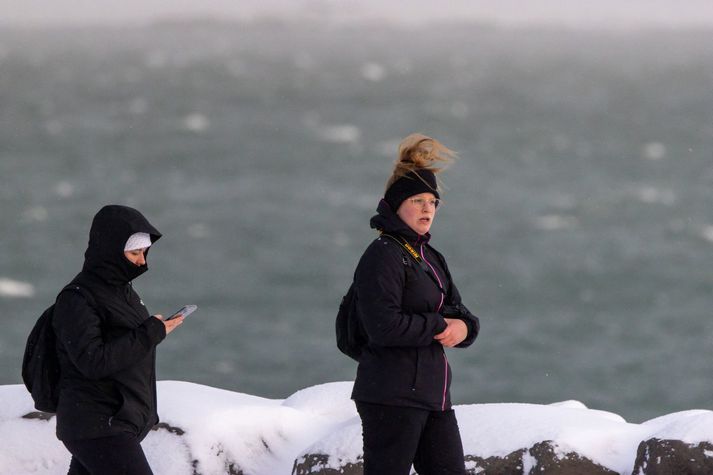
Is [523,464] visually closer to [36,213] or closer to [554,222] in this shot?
[554,222]

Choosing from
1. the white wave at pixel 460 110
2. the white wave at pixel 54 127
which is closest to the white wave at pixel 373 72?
the white wave at pixel 460 110

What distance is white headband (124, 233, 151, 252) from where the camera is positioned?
5.04 meters

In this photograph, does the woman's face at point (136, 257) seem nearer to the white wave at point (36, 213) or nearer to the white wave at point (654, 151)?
the white wave at point (36, 213)

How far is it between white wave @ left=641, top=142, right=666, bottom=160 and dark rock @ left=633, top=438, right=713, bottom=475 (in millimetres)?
78900

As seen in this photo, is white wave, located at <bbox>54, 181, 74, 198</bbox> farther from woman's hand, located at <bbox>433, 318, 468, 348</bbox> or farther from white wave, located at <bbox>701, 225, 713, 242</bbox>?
woman's hand, located at <bbox>433, 318, 468, 348</bbox>

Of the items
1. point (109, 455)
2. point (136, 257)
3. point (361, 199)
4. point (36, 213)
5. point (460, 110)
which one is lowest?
point (109, 455)

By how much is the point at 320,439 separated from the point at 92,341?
2.11m

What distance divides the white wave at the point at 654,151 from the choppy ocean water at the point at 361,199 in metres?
0.24

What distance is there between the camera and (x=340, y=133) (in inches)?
3637

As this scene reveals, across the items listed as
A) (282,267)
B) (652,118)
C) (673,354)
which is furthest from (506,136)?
(673,354)

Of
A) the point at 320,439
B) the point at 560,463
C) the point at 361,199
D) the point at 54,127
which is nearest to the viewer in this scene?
the point at 560,463

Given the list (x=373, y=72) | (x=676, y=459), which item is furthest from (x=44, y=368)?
(x=373, y=72)

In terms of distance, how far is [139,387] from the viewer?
16.7 feet

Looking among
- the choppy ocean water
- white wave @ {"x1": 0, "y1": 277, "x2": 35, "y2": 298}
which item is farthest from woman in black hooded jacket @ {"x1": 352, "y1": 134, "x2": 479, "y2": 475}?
white wave @ {"x1": 0, "y1": 277, "x2": 35, "y2": 298}
